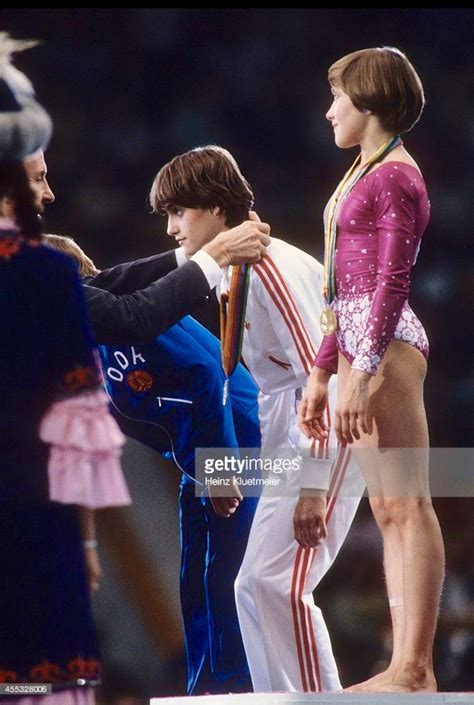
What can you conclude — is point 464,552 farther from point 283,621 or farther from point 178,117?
point 178,117

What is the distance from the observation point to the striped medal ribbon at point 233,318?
3416 mm

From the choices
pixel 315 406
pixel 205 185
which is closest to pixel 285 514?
pixel 315 406

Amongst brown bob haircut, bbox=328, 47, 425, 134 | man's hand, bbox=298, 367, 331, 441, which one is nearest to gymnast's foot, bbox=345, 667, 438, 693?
man's hand, bbox=298, 367, 331, 441

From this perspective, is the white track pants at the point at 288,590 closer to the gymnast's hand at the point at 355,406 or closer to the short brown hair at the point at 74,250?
the gymnast's hand at the point at 355,406

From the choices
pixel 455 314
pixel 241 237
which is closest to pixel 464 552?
pixel 455 314

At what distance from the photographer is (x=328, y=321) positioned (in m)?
3.23

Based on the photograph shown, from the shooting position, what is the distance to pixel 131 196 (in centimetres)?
364

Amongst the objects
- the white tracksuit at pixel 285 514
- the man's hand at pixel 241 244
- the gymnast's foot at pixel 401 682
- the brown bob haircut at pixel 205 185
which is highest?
the brown bob haircut at pixel 205 185

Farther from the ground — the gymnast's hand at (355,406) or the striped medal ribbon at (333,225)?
the striped medal ribbon at (333,225)

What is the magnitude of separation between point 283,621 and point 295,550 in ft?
0.64

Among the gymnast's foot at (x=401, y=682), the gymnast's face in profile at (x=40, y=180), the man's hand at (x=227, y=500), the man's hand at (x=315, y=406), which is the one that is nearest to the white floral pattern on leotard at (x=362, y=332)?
the man's hand at (x=315, y=406)

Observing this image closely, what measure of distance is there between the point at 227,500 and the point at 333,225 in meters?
0.86

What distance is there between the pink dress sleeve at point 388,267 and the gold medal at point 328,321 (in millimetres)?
180

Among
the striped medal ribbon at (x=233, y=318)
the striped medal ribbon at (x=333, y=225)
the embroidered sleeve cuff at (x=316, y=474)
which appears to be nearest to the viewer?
the striped medal ribbon at (x=333, y=225)
